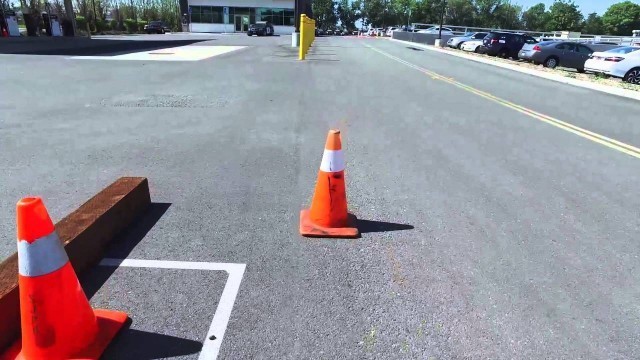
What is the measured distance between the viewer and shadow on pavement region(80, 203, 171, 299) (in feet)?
9.68

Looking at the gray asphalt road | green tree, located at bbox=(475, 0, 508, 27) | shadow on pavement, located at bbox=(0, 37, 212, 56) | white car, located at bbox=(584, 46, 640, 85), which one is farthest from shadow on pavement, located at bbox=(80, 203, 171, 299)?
green tree, located at bbox=(475, 0, 508, 27)

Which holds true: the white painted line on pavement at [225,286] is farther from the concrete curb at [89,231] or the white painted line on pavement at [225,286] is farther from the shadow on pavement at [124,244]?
the concrete curb at [89,231]

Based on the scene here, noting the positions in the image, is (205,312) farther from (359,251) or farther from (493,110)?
(493,110)

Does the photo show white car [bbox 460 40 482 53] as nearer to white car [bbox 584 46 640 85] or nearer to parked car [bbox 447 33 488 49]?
parked car [bbox 447 33 488 49]

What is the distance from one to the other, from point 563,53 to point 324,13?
351ft

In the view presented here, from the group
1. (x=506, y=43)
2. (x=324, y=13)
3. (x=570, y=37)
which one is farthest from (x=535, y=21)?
(x=506, y=43)

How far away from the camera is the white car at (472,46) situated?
3141cm

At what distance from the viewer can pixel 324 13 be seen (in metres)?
121

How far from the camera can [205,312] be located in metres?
2.70

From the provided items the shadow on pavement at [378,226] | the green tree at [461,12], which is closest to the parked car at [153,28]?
the shadow on pavement at [378,226]

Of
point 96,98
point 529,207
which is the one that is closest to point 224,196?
point 529,207

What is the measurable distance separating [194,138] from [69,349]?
4.86m

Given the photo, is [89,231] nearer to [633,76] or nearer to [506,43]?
[633,76]

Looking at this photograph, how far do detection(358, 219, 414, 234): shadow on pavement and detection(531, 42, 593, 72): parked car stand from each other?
2239cm
